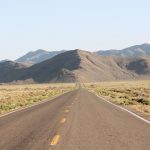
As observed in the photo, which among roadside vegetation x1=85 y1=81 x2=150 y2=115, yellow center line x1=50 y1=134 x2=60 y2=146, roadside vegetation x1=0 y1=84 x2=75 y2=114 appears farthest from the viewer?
roadside vegetation x1=0 y1=84 x2=75 y2=114

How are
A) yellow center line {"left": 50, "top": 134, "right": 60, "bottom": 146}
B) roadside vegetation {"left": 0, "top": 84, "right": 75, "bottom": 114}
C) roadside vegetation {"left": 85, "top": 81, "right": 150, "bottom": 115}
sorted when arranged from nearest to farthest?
1. yellow center line {"left": 50, "top": 134, "right": 60, "bottom": 146}
2. roadside vegetation {"left": 85, "top": 81, "right": 150, "bottom": 115}
3. roadside vegetation {"left": 0, "top": 84, "right": 75, "bottom": 114}

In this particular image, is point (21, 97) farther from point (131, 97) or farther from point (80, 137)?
point (80, 137)

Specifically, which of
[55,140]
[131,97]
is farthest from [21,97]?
[55,140]

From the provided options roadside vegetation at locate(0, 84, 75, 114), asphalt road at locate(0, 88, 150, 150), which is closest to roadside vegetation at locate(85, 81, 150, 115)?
roadside vegetation at locate(0, 84, 75, 114)

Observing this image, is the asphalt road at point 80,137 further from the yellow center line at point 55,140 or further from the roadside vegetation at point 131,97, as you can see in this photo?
the roadside vegetation at point 131,97

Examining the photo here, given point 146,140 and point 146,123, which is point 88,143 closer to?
point 146,140

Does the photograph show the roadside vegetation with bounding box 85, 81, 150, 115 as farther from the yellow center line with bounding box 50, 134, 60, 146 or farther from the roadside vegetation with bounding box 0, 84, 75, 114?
the yellow center line with bounding box 50, 134, 60, 146

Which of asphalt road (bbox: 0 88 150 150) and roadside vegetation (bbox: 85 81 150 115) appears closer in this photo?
asphalt road (bbox: 0 88 150 150)

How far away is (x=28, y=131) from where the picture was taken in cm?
1517

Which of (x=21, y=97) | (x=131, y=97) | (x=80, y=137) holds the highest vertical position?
(x=21, y=97)

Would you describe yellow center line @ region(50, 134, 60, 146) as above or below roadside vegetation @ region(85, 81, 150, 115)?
below

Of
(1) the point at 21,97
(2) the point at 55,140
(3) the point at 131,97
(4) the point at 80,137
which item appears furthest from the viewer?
(1) the point at 21,97

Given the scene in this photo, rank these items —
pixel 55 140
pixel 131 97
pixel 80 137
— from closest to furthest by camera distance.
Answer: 1. pixel 55 140
2. pixel 80 137
3. pixel 131 97

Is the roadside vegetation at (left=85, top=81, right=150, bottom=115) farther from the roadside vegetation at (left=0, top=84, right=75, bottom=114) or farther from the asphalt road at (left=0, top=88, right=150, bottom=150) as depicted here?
the asphalt road at (left=0, top=88, right=150, bottom=150)
